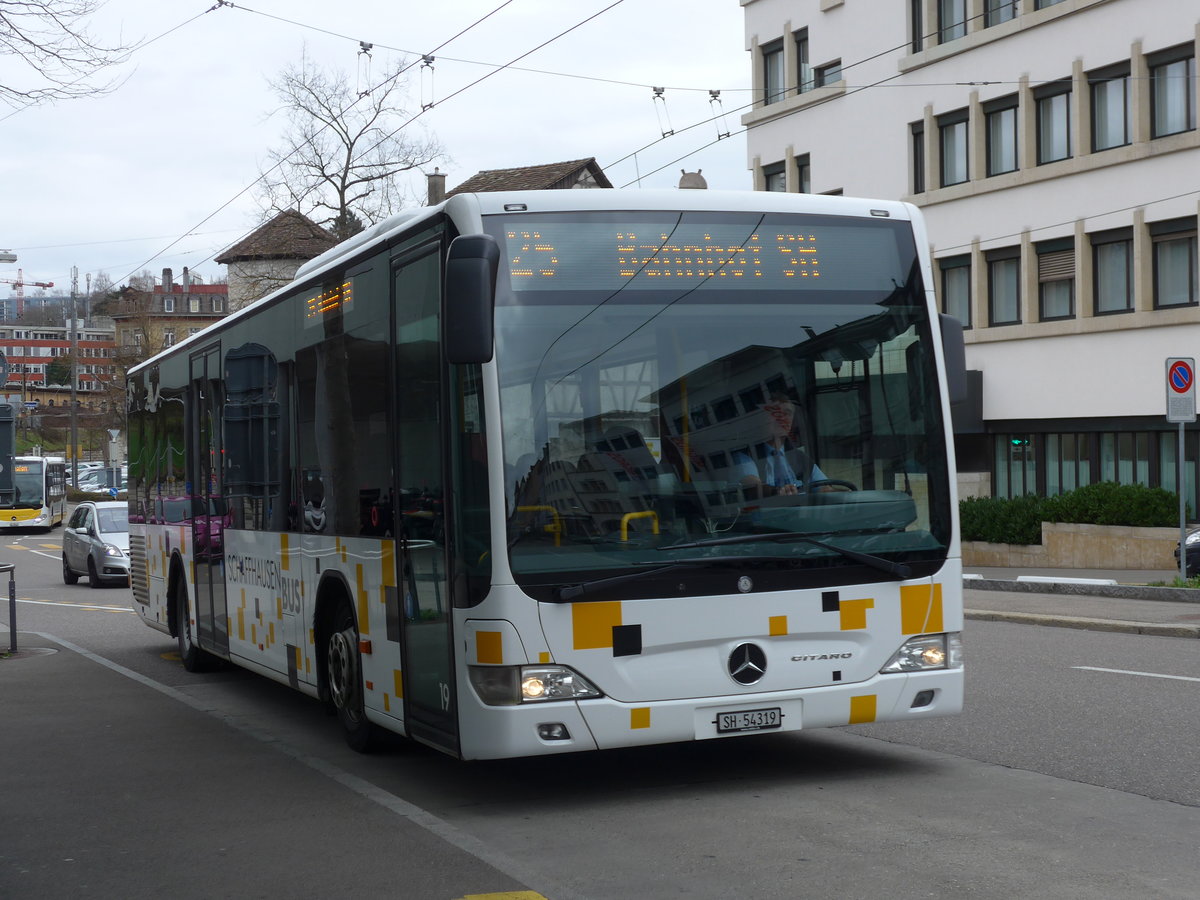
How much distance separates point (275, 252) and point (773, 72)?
38.1 meters

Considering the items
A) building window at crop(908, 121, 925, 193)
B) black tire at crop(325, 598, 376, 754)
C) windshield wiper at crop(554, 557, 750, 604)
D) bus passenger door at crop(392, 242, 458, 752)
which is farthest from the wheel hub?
building window at crop(908, 121, 925, 193)

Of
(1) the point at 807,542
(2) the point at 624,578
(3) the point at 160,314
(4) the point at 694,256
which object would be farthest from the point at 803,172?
(3) the point at 160,314

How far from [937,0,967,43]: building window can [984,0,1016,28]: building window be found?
618 millimetres

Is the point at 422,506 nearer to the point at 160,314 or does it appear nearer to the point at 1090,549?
the point at 1090,549

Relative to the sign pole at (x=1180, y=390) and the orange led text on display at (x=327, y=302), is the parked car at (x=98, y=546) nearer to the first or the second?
the sign pole at (x=1180, y=390)

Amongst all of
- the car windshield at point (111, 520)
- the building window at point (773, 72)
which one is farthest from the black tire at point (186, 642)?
the building window at point (773, 72)

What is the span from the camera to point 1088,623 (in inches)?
677

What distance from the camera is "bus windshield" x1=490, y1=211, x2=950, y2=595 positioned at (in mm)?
7426

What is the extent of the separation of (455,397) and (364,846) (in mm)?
2068

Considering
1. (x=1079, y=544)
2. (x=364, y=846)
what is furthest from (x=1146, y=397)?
(x=364, y=846)

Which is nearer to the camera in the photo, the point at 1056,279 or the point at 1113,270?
the point at 1113,270

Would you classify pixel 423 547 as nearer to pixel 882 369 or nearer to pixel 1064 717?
pixel 882 369

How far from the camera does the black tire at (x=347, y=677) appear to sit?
30.3 ft

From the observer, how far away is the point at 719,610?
7609 millimetres
